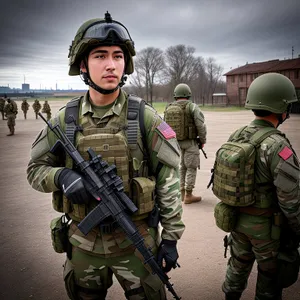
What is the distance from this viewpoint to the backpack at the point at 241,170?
2270 mm

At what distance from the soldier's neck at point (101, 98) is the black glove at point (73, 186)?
21.6 inches

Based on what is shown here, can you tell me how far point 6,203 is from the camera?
219 inches

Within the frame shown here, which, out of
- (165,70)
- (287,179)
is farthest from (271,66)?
(287,179)

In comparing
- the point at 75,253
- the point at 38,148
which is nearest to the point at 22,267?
the point at 75,253

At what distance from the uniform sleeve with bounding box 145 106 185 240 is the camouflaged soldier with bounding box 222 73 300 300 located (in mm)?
738

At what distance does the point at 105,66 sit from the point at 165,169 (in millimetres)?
822

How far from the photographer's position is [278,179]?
84.2 inches

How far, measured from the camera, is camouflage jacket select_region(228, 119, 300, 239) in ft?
6.98

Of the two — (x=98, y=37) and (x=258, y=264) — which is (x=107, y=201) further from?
(x=258, y=264)

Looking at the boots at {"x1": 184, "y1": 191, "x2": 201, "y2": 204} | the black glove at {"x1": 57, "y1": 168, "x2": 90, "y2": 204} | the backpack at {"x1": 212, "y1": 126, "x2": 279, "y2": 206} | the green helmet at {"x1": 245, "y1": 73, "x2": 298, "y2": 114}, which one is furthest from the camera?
the boots at {"x1": 184, "y1": 191, "x2": 201, "y2": 204}

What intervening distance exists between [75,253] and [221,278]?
1.89 meters

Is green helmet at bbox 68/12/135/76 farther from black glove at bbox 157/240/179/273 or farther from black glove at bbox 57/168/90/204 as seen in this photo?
black glove at bbox 157/240/179/273

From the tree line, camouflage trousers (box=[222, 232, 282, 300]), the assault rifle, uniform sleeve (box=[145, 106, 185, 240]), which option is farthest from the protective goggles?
the tree line

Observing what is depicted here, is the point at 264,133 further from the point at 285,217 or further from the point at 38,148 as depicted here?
the point at 38,148
